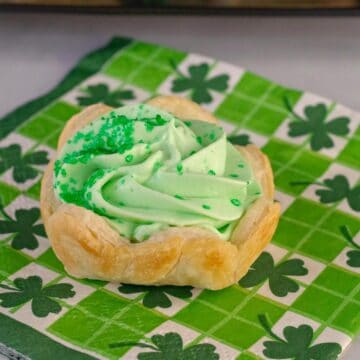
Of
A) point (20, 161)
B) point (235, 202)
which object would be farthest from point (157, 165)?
point (20, 161)

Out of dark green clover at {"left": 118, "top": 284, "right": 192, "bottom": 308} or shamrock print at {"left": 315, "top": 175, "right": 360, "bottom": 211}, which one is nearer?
dark green clover at {"left": 118, "top": 284, "right": 192, "bottom": 308}

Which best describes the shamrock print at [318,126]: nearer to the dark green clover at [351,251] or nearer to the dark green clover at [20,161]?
the dark green clover at [351,251]

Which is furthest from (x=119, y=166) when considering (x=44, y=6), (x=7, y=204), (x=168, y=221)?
(x=44, y=6)

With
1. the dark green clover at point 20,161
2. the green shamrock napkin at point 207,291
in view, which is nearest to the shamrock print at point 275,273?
the green shamrock napkin at point 207,291

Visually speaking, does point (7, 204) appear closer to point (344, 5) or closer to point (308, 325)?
point (308, 325)

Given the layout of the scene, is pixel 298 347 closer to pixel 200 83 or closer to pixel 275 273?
pixel 275 273

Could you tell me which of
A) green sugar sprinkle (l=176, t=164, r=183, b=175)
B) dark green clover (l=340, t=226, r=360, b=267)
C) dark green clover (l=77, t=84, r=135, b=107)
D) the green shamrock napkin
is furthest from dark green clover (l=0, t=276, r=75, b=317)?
dark green clover (l=77, t=84, r=135, b=107)

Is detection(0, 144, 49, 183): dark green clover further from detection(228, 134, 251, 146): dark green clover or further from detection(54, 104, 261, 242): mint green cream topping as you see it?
detection(228, 134, 251, 146): dark green clover
